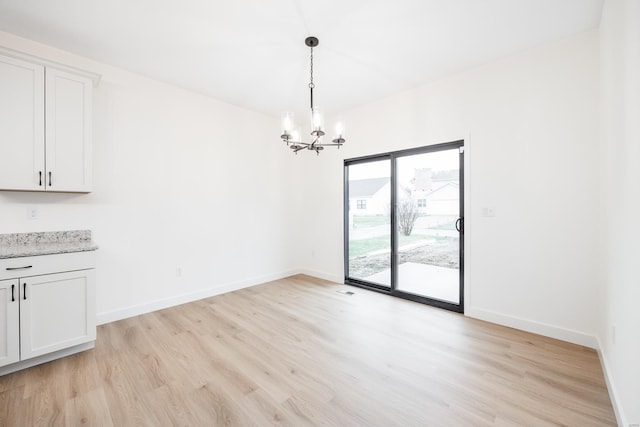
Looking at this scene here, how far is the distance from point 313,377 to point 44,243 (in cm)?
286

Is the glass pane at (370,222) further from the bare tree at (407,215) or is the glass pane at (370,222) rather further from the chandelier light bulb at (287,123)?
the chandelier light bulb at (287,123)

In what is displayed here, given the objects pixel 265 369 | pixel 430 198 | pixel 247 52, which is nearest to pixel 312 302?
pixel 265 369

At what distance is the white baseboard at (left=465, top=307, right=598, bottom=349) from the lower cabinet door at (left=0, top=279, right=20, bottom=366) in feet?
13.7

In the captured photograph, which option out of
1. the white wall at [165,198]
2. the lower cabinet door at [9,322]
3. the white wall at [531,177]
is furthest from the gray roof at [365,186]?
the lower cabinet door at [9,322]

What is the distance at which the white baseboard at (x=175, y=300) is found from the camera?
3002mm

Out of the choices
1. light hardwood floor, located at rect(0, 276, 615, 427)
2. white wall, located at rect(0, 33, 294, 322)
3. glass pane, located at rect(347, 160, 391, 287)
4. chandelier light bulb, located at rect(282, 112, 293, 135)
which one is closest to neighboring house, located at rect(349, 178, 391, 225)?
glass pane, located at rect(347, 160, 391, 287)

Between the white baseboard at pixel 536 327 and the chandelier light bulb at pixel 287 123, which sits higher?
the chandelier light bulb at pixel 287 123

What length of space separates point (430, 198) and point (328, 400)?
2.69m

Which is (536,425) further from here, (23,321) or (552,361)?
(23,321)

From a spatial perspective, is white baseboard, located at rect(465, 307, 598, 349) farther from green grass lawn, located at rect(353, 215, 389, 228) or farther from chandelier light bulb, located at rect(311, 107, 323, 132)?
chandelier light bulb, located at rect(311, 107, 323, 132)

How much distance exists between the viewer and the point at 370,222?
427 centimetres

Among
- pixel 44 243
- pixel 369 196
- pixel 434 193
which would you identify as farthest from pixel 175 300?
pixel 434 193

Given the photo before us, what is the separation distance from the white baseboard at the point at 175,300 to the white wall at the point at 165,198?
14 millimetres

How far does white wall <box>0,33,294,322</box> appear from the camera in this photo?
9.60 ft
